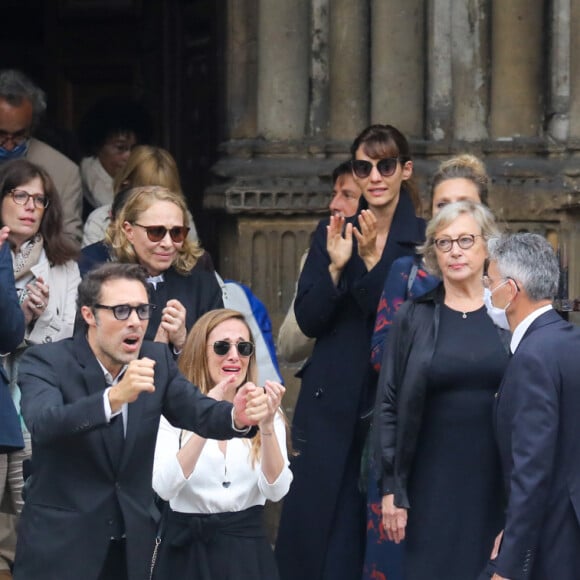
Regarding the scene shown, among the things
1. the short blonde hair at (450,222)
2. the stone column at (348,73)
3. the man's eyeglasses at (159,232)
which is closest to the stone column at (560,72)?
the stone column at (348,73)

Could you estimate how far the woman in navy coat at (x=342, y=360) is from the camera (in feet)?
24.1

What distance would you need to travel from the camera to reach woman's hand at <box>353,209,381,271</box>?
7273 mm

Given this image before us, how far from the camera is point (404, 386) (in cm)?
660

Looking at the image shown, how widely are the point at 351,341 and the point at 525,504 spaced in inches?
69.6

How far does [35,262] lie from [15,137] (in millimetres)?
1003

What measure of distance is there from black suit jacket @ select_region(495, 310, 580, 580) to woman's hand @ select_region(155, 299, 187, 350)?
1.71m

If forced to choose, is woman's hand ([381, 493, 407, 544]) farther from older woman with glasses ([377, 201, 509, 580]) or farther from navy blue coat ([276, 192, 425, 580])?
navy blue coat ([276, 192, 425, 580])

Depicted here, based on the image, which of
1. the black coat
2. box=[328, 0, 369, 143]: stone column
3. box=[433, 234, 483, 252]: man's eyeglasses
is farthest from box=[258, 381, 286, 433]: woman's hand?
box=[328, 0, 369, 143]: stone column

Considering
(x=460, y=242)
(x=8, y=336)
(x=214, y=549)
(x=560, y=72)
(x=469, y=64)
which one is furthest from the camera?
(x=469, y=64)

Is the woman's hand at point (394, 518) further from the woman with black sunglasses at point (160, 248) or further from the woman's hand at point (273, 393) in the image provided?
the woman with black sunglasses at point (160, 248)

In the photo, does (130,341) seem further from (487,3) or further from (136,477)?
(487,3)

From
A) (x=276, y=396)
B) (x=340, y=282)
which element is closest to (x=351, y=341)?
(x=340, y=282)

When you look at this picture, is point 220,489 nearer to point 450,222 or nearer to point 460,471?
point 460,471

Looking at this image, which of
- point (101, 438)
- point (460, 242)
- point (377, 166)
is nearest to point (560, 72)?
point (377, 166)
